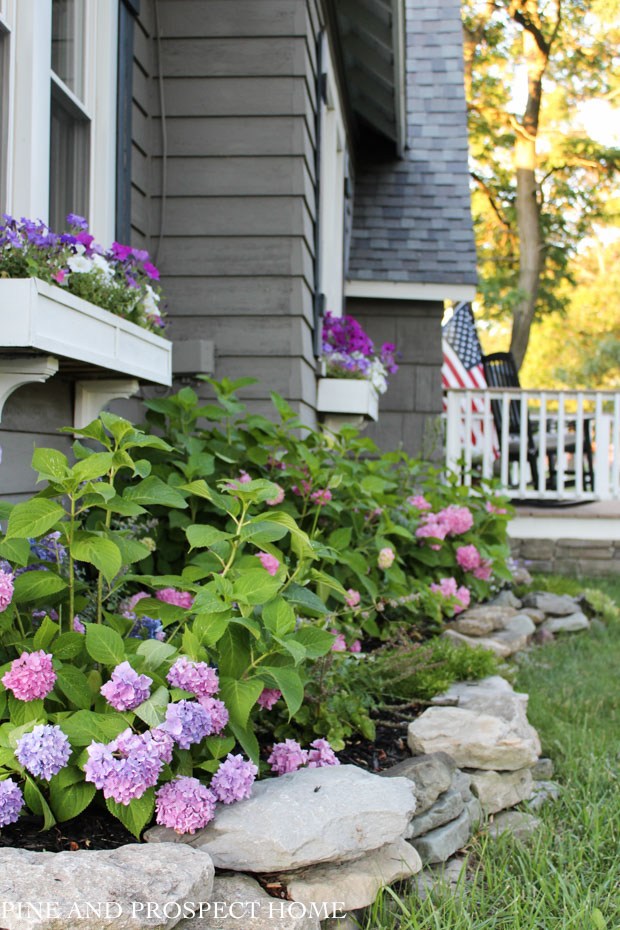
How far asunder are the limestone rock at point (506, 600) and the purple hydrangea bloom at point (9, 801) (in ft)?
11.0

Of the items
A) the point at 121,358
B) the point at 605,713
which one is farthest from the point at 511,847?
the point at 121,358

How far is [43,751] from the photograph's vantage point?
147 centimetres

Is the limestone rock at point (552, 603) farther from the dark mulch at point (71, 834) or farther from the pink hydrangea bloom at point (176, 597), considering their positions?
the dark mulch at point (71, 834)

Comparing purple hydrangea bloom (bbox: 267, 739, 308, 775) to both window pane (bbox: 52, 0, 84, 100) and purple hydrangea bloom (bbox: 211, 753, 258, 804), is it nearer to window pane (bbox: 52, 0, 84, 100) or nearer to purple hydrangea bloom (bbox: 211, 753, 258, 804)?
purple hydrangea bloom (bbox: 211, 753, 258, 804)

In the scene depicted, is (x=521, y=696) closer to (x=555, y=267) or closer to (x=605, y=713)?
(x=605, y=713)

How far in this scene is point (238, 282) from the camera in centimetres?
358

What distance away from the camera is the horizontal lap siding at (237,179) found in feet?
11.6

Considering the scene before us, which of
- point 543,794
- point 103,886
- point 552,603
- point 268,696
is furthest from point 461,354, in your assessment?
point 103,886

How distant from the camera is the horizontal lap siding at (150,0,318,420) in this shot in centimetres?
354

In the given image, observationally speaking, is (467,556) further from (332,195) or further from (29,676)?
(29,676)

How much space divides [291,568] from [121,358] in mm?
797

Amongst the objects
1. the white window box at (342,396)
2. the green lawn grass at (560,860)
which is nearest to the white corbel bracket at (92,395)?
the green lawn grass at (560,860)

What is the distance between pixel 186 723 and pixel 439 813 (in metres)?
0.77

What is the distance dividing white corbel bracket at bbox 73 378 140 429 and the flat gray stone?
1423mm
